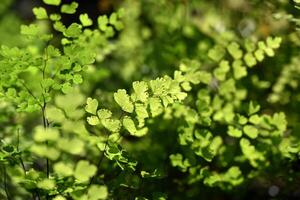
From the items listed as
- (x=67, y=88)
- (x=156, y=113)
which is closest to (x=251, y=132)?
(x=156, y=113)

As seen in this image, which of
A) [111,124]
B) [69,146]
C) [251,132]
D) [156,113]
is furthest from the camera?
[251,132]

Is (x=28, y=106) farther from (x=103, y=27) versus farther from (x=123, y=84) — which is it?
(x=123, y=84)

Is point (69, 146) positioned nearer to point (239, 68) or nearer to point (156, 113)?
point (156, 113)

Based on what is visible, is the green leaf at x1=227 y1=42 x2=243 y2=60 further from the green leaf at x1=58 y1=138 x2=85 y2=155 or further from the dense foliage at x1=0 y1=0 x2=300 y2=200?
the green leaf at x1=58 y1=138 x2=85 y2=155

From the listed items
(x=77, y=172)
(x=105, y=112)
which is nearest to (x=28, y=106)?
(x=105, y=112)

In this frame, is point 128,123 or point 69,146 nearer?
point 69,146

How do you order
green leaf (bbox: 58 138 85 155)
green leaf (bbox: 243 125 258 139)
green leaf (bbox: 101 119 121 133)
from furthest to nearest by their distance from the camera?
green leaf (bbox: 243 125 258 139) < green leaf (bbox: 101 119 121 133) < green leaf (bbox: 58 138 85 155)

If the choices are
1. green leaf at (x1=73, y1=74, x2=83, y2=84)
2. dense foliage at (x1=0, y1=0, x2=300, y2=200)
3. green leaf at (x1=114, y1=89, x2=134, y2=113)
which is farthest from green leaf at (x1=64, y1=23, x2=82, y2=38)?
green leaf at (x1=114, y1=89, x2=134, y2=113)

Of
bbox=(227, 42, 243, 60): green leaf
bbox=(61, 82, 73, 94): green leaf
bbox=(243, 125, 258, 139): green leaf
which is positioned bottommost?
bbox=(61, 82, 73, 94): green leaf
